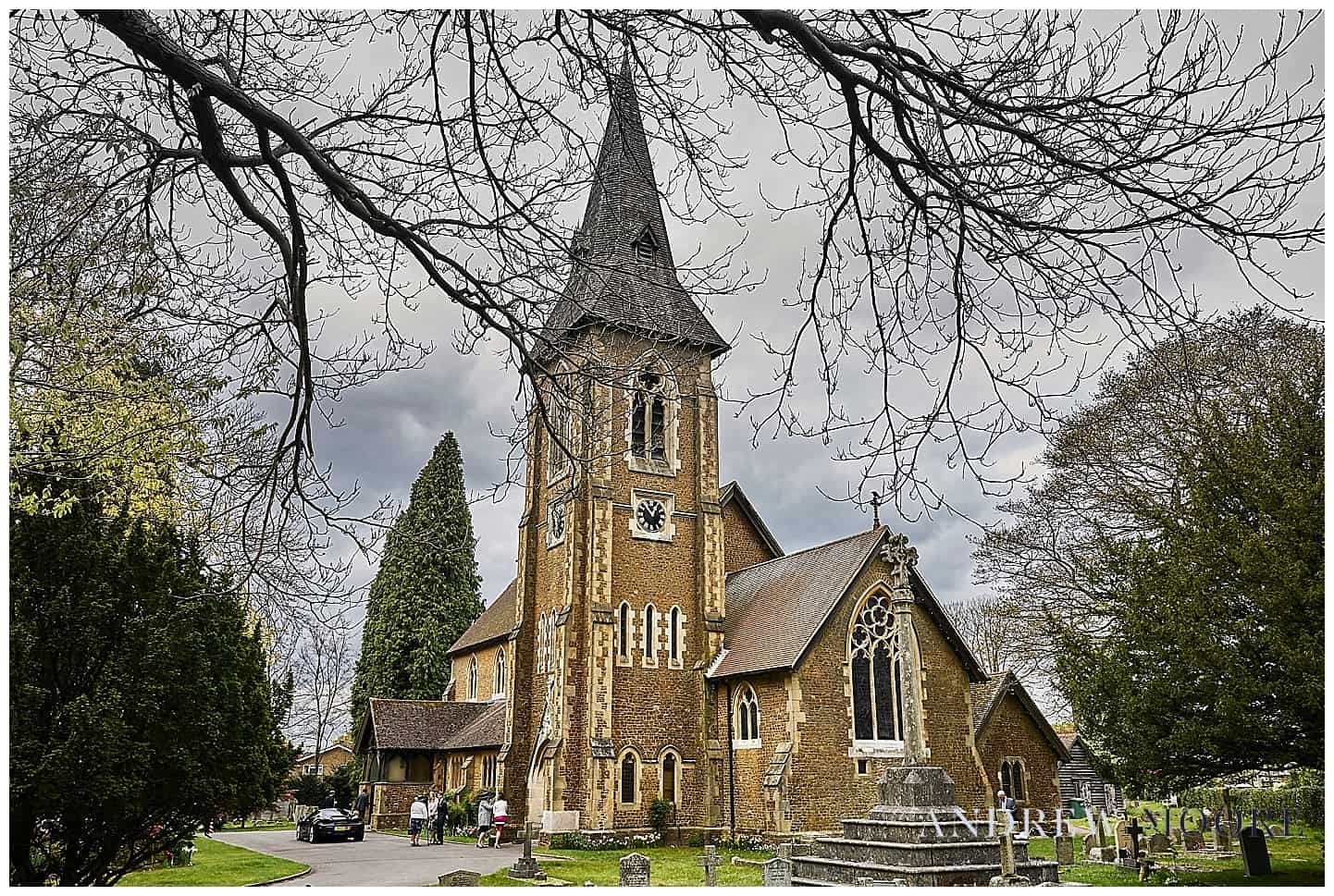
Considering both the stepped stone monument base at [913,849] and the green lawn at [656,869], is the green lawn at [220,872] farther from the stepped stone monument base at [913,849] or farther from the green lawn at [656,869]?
the stepped stone monument base at [913,849]

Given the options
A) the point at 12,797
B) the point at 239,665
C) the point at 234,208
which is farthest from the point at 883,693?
the point at 234,208

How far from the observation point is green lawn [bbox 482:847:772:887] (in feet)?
57.5

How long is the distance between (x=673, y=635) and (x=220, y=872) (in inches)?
473

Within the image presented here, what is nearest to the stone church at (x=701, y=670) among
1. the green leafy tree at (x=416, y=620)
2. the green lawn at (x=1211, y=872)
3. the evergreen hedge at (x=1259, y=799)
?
the green lawn at (x=1211, y=872)

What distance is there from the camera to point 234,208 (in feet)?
23.1

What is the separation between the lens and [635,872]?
15.4 metres

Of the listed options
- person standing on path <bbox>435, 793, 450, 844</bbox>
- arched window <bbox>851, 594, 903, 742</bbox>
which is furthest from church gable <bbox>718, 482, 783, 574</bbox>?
person standing on path <bbox>435, 793, 450, 844</bbox>

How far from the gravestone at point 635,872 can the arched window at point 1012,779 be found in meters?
13.9

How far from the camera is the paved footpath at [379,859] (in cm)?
1838

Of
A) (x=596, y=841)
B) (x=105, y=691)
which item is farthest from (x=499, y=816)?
(x=105, y=691)

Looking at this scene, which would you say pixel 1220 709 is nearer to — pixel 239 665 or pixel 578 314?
pixel 578 314

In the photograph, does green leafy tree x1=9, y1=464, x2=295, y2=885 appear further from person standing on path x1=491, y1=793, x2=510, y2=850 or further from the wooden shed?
the wooden shed

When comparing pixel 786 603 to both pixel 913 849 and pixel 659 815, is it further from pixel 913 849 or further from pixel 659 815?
pixel 913 849

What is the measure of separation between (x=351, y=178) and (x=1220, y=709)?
507 inches
